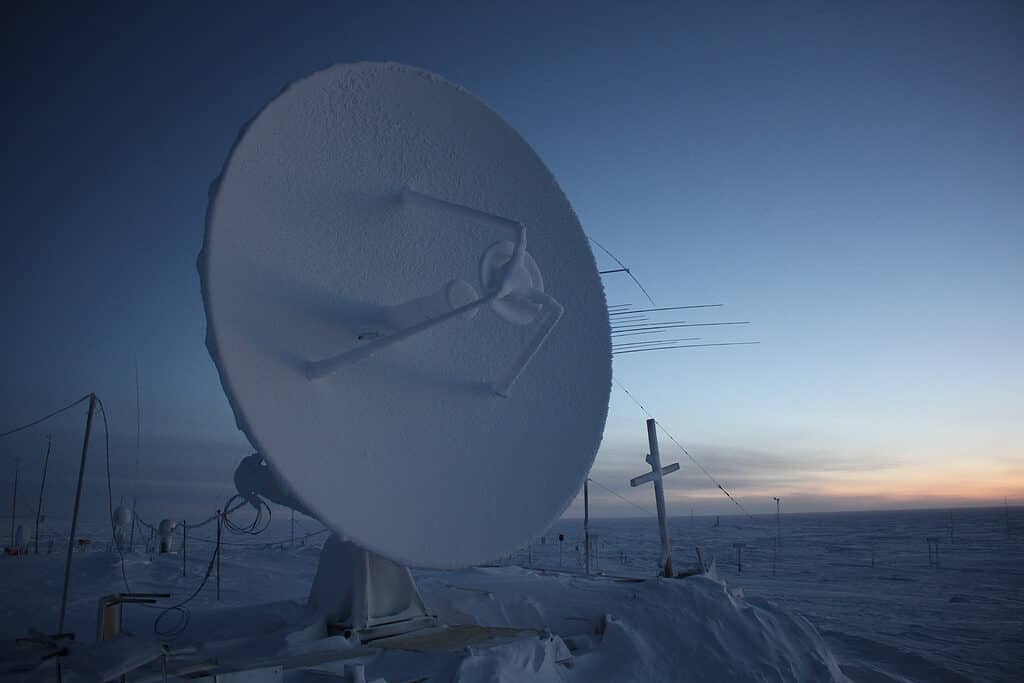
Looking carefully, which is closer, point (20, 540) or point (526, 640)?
point (526, 640)

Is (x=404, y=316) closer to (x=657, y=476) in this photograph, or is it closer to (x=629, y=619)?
(x=629, y=619)

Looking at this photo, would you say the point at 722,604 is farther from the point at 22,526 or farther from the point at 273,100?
the point at 22,526

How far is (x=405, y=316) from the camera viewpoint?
6.55 meters

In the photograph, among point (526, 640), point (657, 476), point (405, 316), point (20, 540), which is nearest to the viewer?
point (405, 316)

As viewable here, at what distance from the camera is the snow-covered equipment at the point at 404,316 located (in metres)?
5.46

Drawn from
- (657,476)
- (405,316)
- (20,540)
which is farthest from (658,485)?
(20,540)

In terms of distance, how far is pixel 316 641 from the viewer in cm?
903

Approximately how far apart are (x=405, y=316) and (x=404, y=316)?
0.4 inches

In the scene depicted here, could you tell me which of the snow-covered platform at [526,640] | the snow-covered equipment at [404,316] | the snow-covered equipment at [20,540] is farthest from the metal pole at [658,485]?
the snow-covered equipment at [20,540]

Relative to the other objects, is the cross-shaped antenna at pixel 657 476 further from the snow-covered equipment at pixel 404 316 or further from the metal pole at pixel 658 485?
the snow-covered equipment at pixel 404 316

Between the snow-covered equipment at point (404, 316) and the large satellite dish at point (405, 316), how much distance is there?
0.02 m

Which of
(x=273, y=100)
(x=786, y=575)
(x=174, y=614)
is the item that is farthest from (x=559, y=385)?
(x=786, y=575)

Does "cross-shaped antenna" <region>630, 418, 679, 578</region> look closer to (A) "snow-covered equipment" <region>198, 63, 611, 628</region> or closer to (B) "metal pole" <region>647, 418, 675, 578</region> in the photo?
(B) "metal pole" <region>647, 418, 675, 578</region>

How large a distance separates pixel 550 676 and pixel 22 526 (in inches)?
1266
